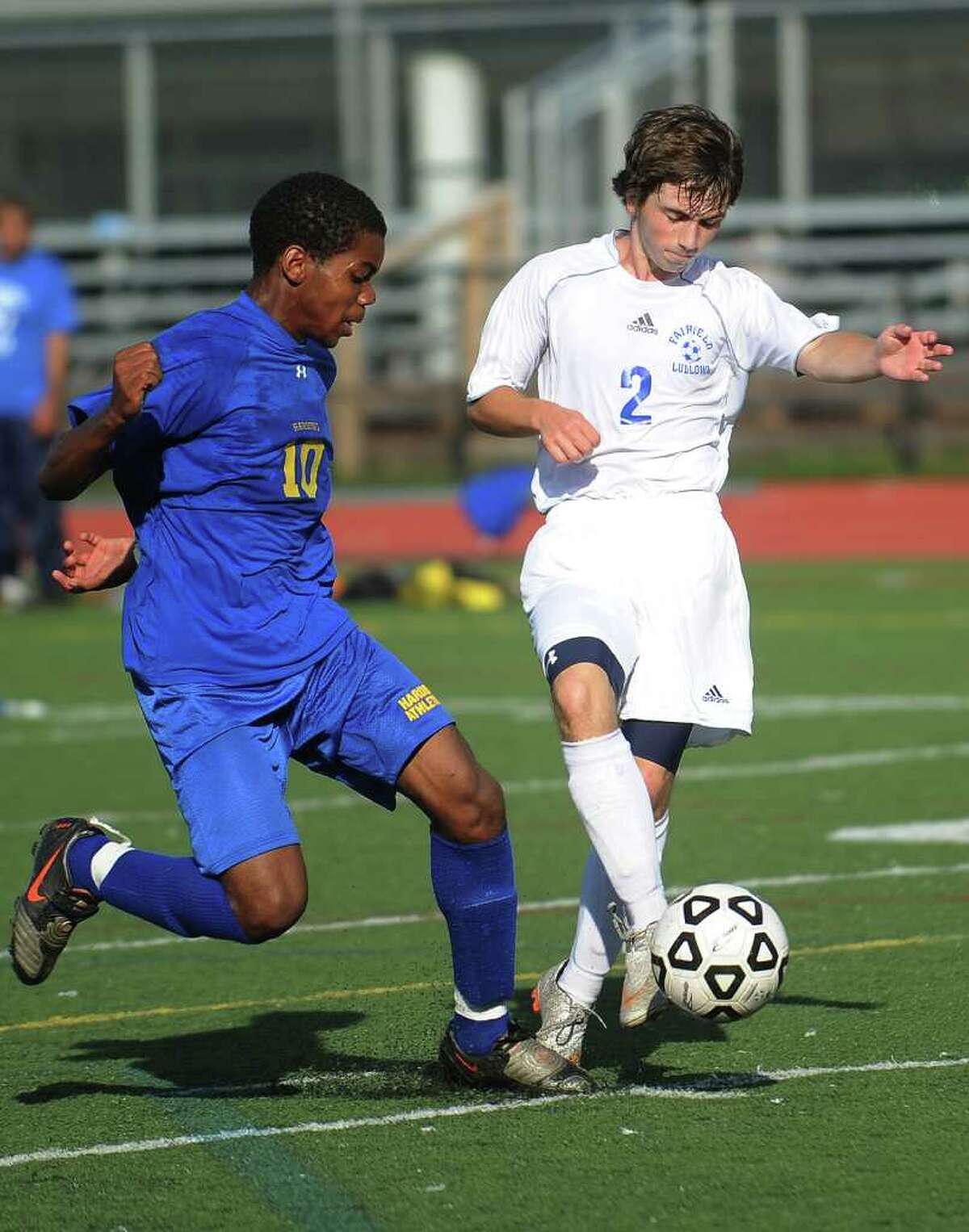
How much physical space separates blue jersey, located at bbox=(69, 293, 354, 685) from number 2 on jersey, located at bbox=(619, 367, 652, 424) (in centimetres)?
75

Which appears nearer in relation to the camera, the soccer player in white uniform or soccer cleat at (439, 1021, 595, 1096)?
soccer cleat at (439, 1021, 595, 1096)

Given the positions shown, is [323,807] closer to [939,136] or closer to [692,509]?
[692,509]

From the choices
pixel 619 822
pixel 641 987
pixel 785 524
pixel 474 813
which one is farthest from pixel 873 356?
pixel 785 524

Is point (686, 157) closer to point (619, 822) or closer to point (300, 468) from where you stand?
point (300, 468)

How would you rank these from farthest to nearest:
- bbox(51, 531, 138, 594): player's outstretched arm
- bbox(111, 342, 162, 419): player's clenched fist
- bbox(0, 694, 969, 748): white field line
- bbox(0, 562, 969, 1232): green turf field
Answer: bbox(0, 694, 969, 748): white field line < bbox(51, 531, 138, 594): player's outstretched arm < bbox(111, 342, 162, 419): player's clenched fist < bbox(0, 562, 969, 1232): green turf field

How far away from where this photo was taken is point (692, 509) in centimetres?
562

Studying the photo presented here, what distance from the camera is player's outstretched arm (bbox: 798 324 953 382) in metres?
5.65

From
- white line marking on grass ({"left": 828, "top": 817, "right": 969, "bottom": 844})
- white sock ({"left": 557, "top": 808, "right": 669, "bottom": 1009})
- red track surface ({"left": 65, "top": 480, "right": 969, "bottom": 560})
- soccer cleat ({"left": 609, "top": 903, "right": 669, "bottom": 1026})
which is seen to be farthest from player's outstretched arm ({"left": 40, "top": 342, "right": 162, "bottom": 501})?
red track surface ({"left": 65, "top": 480, "right": 969, "bottom": 560})

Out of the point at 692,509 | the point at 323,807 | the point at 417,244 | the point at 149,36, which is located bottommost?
the point at 323,807

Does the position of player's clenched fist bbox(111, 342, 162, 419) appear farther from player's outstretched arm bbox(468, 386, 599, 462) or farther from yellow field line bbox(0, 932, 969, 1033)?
yellow field line bbox(0, 932, 969, 1033)

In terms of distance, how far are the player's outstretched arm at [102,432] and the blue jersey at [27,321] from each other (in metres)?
10.4

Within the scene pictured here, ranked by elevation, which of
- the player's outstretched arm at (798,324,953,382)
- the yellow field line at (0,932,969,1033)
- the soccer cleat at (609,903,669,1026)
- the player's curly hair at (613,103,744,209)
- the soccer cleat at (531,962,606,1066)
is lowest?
the yellow field line at (0,932,969,1033)

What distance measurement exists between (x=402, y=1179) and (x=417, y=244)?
23001 mm

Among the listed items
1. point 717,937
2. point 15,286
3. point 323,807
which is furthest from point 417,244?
point 717,937
